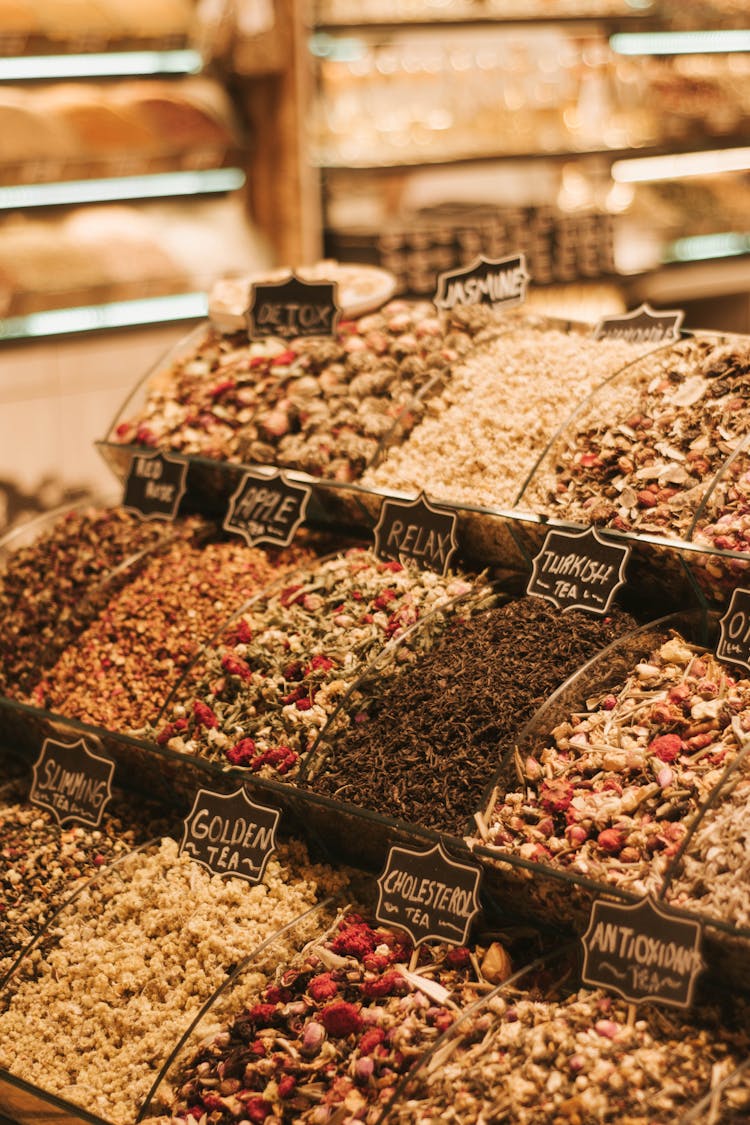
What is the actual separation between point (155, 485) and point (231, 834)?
0.71 meters

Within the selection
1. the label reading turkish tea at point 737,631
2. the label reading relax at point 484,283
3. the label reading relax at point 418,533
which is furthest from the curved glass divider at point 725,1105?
the label reading relax at point 484,283

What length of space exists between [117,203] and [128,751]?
2.69m

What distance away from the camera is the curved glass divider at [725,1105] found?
46.1 inches

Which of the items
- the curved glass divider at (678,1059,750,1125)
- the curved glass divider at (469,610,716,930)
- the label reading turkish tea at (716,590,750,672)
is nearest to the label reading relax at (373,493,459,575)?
the curved glass divider at (469,610,716,930)

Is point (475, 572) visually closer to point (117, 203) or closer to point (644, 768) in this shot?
point (644, 768)

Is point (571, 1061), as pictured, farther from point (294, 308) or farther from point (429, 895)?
point (294, 308)

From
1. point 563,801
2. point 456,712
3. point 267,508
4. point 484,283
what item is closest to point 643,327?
point 484,283

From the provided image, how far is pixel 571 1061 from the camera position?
1281 mm

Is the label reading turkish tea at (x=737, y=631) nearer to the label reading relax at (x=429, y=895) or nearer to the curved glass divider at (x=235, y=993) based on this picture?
the label reading relax at (x=429, y=895)

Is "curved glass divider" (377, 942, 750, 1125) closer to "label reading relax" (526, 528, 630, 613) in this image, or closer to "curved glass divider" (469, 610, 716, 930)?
"curved glass divider" (469, 610, 716, 930)

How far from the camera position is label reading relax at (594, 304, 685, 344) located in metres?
1.99

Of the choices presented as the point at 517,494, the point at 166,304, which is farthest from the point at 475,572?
the point at 166,304

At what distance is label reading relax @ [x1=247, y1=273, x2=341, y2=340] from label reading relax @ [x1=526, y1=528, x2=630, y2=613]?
28.5 inches

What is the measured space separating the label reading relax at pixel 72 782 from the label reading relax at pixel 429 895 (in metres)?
0.53
